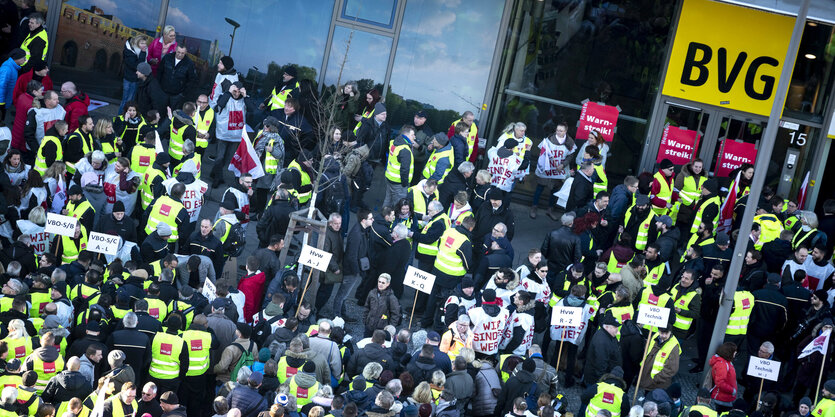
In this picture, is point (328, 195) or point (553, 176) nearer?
point (328, 195)

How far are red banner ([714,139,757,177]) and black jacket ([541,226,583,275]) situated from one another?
17.9 feet

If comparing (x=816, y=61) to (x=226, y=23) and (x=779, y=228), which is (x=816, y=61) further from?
(x=226, y=23)

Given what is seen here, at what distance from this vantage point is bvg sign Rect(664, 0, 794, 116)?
1842 cm

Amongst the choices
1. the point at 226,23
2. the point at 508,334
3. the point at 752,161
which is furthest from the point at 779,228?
the point at 226,23

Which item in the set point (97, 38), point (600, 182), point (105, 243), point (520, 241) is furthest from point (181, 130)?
point (600, 182)

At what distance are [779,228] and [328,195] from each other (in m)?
6.87

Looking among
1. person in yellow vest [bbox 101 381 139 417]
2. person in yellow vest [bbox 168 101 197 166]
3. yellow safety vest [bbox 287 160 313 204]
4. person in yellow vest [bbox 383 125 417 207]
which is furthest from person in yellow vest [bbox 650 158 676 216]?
person in yellow vest [bbox 101 381 139 417]

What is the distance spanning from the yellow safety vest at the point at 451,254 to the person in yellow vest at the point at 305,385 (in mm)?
3838

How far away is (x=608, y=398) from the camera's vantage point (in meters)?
11.8

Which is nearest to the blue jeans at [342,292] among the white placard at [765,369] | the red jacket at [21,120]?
the white placard at [765,369]

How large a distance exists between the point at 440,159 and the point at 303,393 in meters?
6.43

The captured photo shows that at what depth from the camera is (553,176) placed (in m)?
18.3

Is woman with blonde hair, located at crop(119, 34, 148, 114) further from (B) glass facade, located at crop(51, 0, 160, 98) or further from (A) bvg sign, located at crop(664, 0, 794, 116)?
(A) bvg sign, located at crop(664, 0, 794, 116)

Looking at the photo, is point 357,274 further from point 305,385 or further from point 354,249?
point 305,385
